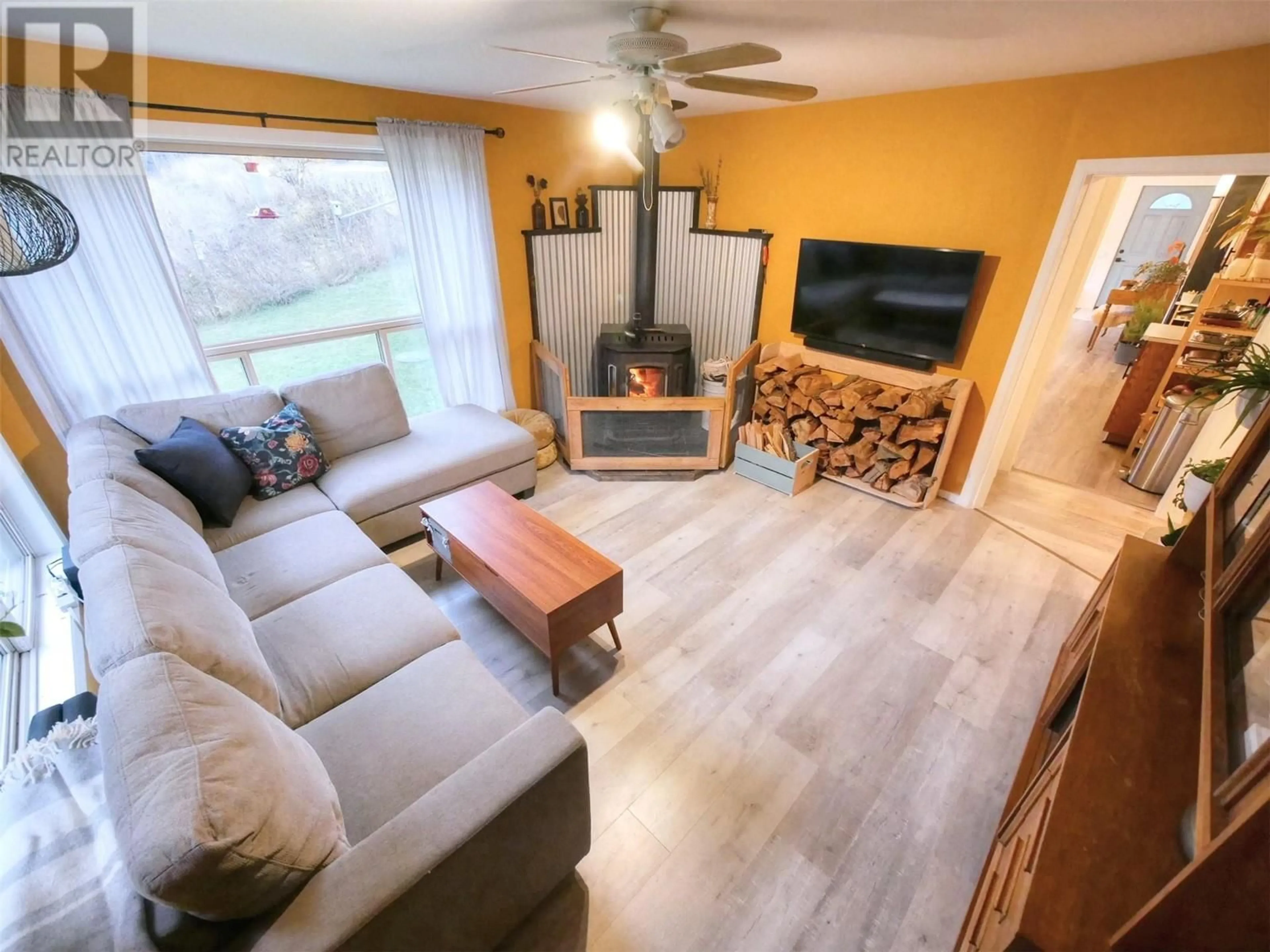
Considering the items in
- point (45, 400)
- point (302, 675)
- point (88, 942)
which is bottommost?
point (302, 675)

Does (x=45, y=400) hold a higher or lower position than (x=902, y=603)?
higher

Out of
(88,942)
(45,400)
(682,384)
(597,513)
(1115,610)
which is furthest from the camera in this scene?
(682,384)

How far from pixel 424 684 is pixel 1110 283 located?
1099cm

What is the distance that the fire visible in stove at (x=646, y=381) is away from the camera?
396cm

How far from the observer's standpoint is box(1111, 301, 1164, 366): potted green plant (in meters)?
4.75

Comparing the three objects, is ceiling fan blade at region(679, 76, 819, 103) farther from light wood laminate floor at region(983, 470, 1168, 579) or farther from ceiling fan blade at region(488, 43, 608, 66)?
light wood laminate floor at region(983, 470, 1168, 579)

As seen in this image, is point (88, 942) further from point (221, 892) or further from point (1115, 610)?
point (1115, 610)

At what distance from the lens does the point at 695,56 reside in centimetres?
159

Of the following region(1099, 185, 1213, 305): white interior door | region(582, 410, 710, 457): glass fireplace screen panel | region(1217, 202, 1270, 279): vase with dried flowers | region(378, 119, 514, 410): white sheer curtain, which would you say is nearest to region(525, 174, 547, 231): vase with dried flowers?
region(378, 119, 514, 410): white sheer curtain

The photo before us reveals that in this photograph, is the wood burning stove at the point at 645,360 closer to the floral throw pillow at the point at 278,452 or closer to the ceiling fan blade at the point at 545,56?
the ceiling fan blade at the point at 545,56

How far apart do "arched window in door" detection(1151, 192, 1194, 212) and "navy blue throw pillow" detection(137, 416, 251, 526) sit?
11.1 meters

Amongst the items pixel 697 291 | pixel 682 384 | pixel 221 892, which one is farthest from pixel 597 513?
pixel 221 892

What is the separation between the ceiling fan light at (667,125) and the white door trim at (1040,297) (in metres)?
2.09

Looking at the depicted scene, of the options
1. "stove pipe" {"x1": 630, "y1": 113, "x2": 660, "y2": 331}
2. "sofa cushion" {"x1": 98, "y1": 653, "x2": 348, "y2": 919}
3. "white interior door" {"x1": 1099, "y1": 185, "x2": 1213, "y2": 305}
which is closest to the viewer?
"sofa cushion" {"x1": 98, "y1": 653, "x2": 348, "y2": 919}
